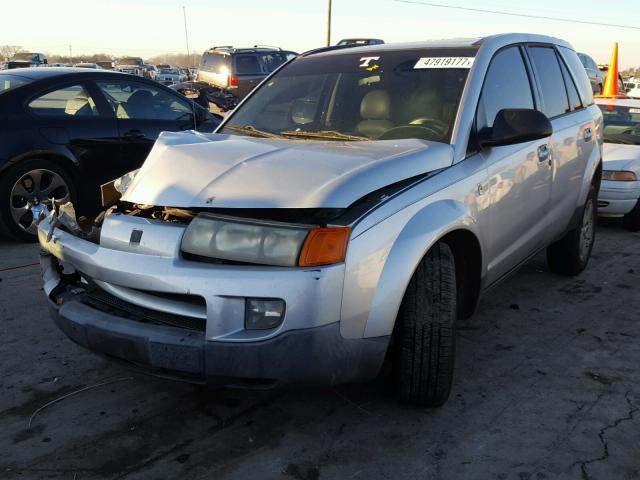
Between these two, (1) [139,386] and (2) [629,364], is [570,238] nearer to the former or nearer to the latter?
(2) [629,364]

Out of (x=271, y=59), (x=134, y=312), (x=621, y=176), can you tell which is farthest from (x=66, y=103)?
(x=271, y=59)

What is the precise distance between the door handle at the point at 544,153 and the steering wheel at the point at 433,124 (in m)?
0.88

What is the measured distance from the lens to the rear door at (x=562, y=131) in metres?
4.39

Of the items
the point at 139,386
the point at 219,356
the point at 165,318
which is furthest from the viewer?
the point at 139,386

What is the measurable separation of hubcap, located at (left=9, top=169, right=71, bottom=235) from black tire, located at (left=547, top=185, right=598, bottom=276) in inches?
166

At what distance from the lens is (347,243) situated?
2.55 m

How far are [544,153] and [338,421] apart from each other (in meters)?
2.18

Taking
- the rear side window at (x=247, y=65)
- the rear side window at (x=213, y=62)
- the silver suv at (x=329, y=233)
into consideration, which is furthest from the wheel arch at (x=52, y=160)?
the rear side window at (x=213, y=62)

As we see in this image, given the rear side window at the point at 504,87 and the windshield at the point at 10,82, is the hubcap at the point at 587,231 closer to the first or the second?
the rear side window at the point at 504,87

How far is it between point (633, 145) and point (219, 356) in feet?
22.0

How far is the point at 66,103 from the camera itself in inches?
245

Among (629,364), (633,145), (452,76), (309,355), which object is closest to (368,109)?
(452,76)

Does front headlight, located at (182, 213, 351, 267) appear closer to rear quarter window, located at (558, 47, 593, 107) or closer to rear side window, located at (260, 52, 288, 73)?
rear quarter window, located at (558, 47, 593, 107)

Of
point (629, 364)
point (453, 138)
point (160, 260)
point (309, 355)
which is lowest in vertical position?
point (629, 364)
